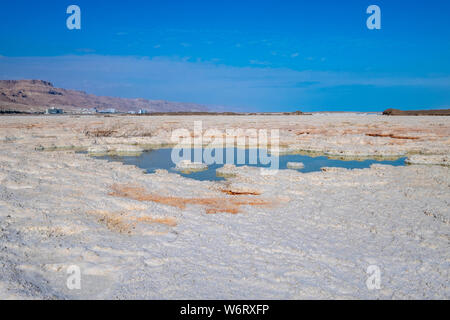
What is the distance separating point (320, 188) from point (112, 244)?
5.80m

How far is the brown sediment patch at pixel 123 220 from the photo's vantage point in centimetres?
582

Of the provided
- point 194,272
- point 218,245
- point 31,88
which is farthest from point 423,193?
point 31,88

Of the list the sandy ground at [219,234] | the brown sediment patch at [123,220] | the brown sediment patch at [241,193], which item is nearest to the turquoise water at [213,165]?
the sandy ground at [219,234]

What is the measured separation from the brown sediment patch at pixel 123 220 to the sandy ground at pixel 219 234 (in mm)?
19

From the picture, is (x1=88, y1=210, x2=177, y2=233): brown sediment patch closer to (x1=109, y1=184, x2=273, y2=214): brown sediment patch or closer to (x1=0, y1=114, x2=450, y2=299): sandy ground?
(x1=0, y1=114, x2=450, y2=299): sandy ground

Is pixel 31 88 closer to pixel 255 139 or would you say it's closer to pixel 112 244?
pixel 255 139

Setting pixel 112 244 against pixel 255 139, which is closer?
pixel 112 244

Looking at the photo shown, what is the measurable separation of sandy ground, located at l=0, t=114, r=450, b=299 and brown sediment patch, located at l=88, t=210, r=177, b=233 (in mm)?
19

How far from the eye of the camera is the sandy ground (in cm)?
407

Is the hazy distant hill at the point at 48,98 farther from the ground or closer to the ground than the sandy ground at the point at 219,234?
farther from the ground

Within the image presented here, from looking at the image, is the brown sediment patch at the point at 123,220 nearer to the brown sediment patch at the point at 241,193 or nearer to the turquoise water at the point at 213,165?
the brown sediment patch at the point at 241,193

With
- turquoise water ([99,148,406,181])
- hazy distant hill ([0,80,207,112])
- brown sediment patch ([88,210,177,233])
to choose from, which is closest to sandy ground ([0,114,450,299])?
brown sediment patch ([88,210,177,233])

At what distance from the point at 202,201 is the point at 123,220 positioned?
6.59 feet
